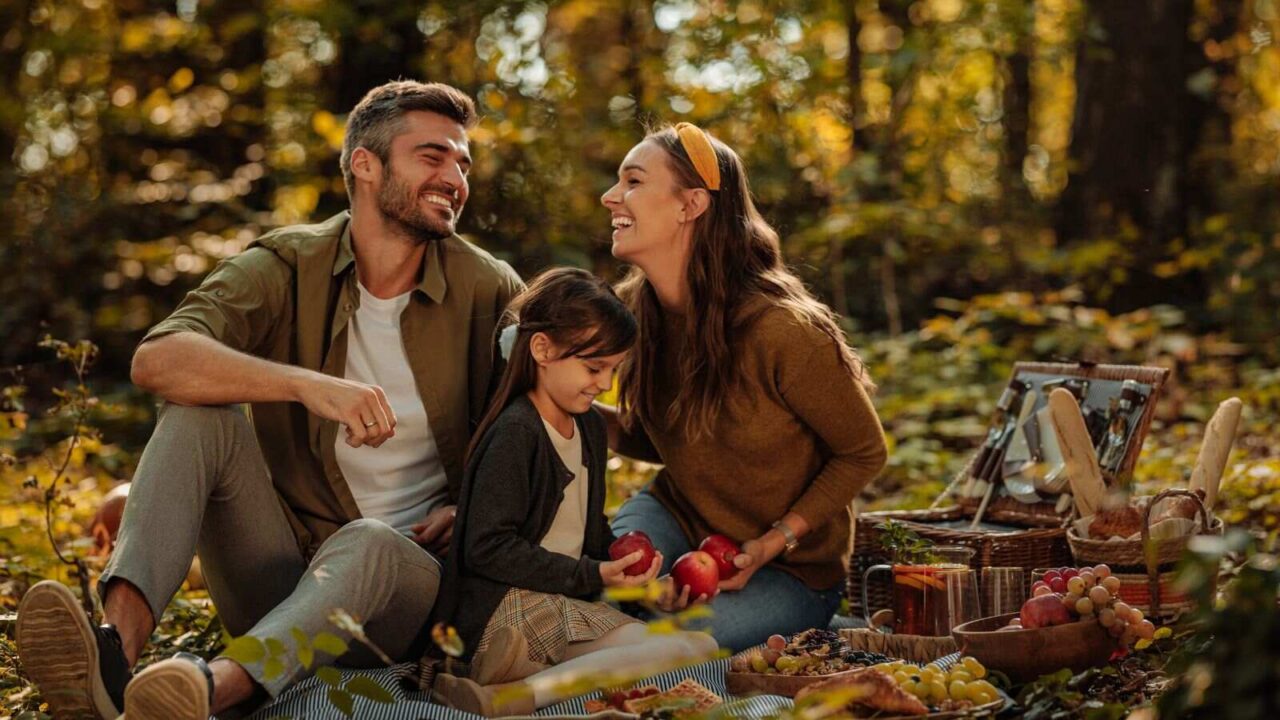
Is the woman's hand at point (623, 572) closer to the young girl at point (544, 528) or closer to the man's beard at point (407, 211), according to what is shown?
the young girl at point (544, 528)

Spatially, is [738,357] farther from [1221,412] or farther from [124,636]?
[124,636]

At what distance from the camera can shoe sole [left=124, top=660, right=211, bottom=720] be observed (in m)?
2.68

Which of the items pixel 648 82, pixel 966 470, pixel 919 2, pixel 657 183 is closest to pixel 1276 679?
pixel 657 183

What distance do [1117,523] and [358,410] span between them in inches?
85.0

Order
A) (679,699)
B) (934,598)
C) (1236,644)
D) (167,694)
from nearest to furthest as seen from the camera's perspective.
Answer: (1236,644)
(167,694)
(679,699)
(934,598)

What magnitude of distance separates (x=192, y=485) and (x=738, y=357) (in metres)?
1.57

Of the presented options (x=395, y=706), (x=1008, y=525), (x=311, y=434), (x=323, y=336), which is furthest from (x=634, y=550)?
(x=1008, y=525)

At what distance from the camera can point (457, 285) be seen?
3980 mm

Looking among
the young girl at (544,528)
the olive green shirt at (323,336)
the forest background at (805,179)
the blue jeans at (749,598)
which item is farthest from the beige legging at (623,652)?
the forest background at (805,179)

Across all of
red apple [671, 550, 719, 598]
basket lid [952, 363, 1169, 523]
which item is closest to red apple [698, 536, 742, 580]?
red apple [671, 550, 719, 598]

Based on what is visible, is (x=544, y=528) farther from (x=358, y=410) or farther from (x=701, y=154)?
(x=701, y=154)

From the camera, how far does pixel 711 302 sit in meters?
3.92

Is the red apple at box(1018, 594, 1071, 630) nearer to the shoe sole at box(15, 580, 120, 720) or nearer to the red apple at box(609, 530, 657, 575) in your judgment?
the red apple at box(609, 530, 657, 575)

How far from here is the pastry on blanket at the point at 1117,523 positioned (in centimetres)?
→ 376
